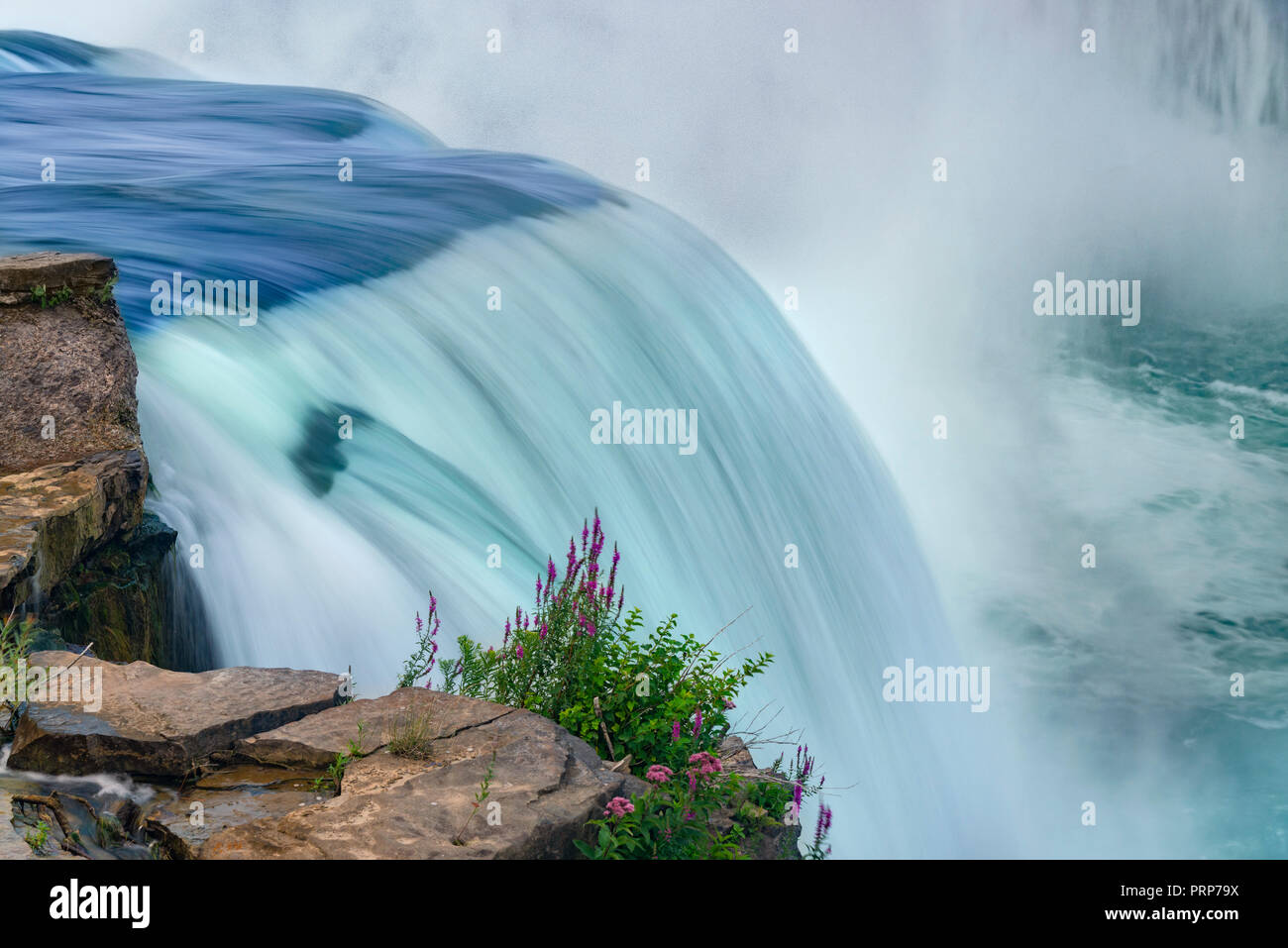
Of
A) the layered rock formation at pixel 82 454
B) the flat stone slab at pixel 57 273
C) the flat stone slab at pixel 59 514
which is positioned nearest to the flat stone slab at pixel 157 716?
the flat stone slab at pixel 59 514

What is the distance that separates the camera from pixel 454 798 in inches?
119

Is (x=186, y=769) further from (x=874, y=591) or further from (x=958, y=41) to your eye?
(x=958, y=41)

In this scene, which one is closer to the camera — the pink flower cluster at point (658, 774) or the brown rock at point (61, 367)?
the pink flower cluster at point (658, 774)

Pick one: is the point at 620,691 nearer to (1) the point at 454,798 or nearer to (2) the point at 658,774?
(2) the point at 658,774

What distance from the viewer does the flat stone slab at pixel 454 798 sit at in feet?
9.20

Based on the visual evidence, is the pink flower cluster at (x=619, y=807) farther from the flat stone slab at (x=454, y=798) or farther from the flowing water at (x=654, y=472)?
the flowing water at (x=654, y=472)

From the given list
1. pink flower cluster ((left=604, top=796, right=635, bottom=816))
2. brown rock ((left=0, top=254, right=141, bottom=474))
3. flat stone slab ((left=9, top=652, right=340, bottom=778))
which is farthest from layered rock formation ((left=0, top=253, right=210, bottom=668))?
pink flower cluster ((left=604, top=796, right=635, bottom=816))

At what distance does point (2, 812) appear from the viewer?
2.81 meters

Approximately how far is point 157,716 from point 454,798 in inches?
38.4

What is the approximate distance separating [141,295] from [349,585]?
2967mm

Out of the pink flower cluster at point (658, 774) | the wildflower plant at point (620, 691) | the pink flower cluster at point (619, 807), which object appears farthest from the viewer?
the wildflower plant at point (620, 691)

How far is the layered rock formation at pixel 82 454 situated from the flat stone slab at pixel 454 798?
3.98 feet

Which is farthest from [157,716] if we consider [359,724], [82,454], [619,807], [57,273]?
[57,273]

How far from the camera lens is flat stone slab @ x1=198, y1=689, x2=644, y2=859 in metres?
2.80
